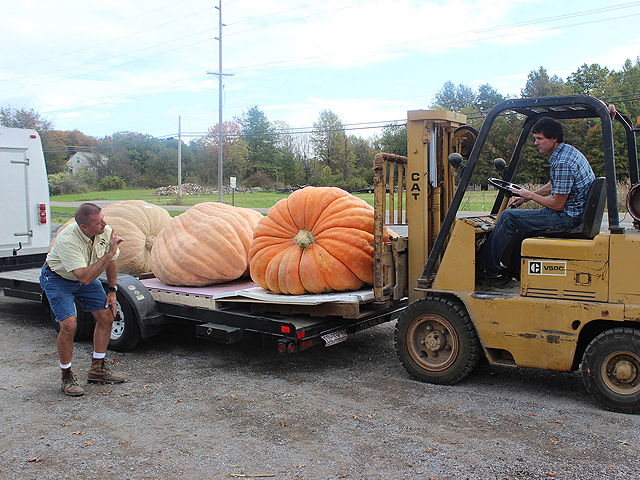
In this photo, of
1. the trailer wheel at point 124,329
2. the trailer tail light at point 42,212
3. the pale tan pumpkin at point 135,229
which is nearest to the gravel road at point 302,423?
the trailer wheel at point 124,329

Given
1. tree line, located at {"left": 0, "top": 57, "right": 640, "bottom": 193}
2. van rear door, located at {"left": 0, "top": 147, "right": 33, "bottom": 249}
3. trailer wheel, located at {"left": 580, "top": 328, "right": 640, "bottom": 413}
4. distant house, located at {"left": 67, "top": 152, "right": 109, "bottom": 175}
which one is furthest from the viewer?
distant house, located at {"left": 67, "top": 152, "right": 109, "bottom": 175}

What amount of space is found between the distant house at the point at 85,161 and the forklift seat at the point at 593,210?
92.5 m

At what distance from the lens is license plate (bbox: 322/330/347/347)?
547cm

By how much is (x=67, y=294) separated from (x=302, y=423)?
2.67 metres

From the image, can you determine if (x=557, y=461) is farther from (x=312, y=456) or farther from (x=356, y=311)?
(x=356, y=311)

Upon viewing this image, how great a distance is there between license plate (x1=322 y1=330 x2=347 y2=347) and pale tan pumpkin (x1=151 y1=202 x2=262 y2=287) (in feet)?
6.01

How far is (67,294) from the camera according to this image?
541cm

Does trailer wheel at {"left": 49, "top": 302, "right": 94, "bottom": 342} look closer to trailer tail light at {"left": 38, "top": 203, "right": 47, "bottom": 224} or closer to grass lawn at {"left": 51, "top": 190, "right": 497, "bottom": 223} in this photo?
trailer tail light at {"left": 38, "top": 203, "right": 47, "bottom": 224}

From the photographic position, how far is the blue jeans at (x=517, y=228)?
15.9 feet

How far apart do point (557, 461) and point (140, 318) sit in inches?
176

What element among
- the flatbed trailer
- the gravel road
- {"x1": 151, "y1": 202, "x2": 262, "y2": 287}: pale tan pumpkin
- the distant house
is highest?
the distant house

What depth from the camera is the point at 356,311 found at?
5434mm

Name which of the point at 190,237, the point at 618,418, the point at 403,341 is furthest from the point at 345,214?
the point at 618,418

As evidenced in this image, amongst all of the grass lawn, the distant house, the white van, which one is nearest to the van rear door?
the white van
